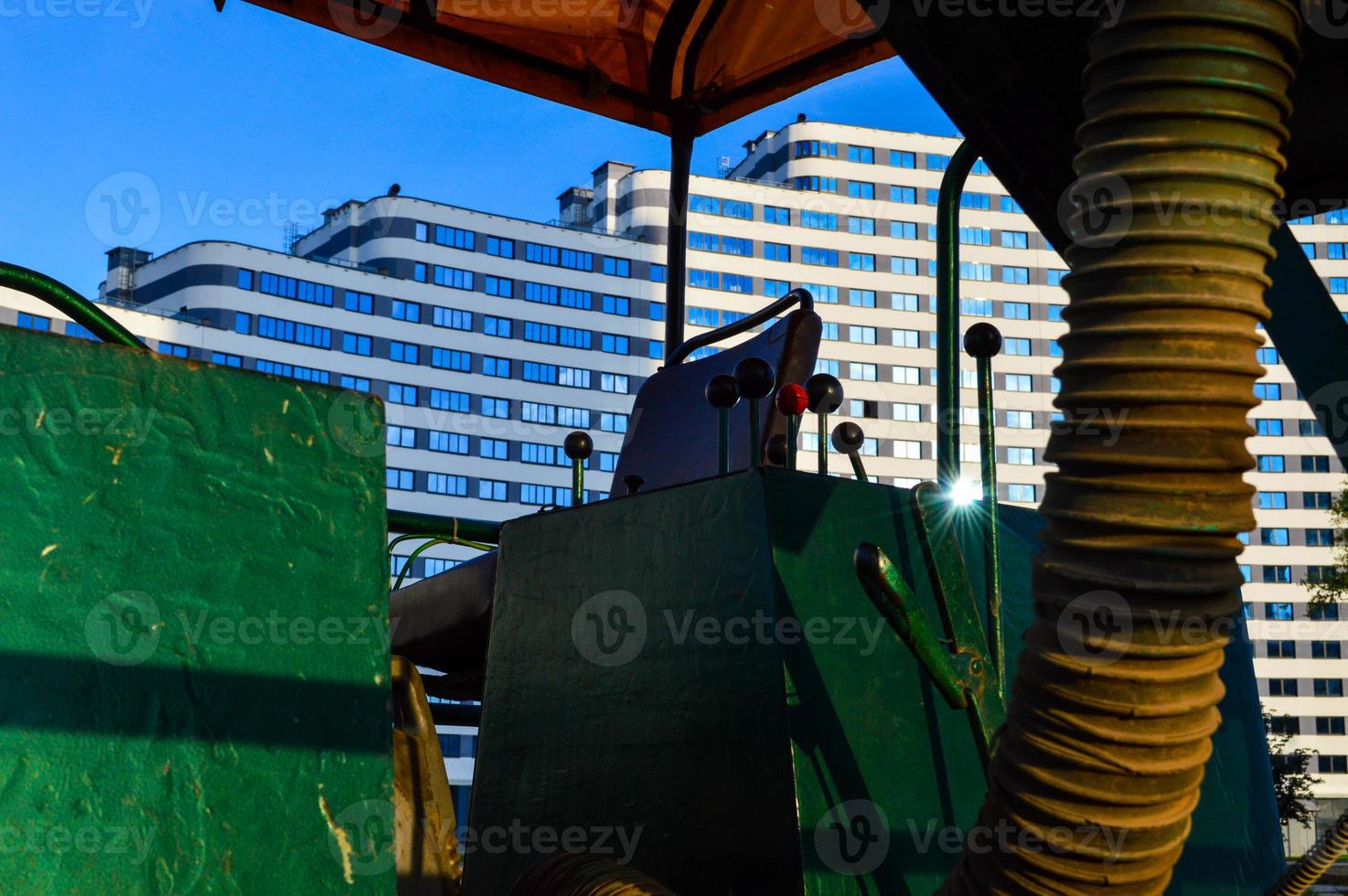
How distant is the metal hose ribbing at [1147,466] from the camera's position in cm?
121

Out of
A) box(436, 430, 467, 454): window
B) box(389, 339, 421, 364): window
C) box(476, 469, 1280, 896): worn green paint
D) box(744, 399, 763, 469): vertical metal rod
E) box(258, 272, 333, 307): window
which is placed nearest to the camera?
box(476, 469, 1280, 896): worn green paint

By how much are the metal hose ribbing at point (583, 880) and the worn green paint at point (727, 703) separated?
29 cm

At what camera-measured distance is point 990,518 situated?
2.35m

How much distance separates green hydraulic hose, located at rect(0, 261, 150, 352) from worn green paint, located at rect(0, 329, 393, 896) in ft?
Result: 0.79

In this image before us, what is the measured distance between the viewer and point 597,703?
276 centimetres

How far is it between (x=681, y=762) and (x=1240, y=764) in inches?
58.1

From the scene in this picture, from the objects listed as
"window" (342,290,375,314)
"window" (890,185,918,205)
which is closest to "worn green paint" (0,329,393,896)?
"window" (342,290,375,314)

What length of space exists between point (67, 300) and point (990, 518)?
1393 mm

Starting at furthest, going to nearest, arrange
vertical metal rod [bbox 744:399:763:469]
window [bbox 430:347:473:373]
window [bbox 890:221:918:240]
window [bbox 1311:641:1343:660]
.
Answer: window [bbox 890:221:918:240]
window [bbox 1311:641:1343:660]
window [bbox 430:347:473:373]
vertical metal rod [bbox 744:399:763:469]

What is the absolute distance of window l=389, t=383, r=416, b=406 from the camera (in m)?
86.6

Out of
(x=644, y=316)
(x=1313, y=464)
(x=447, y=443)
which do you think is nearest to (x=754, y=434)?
(x=447, y=443)

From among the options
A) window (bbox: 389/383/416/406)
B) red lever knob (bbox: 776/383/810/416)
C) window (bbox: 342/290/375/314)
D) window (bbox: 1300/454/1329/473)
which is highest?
window (bbox: 342/290/375/314)

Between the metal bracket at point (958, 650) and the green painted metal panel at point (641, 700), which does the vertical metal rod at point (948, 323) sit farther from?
the metal bracket at point (958, 650)

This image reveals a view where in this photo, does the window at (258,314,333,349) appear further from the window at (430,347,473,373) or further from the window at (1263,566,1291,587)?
the window at (1263,566,1291,587)
